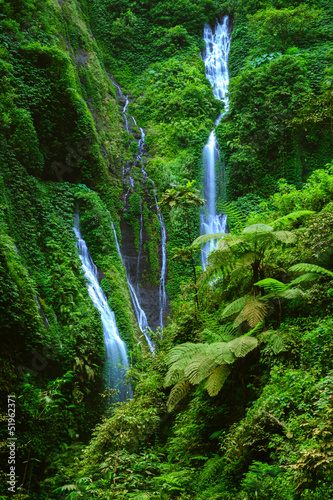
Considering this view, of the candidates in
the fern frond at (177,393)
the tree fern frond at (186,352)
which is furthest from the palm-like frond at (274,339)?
the fern frond at (177,393)

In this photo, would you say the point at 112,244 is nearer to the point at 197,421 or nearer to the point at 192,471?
the point at 197,421

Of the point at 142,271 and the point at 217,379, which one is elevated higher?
the point at 142,271

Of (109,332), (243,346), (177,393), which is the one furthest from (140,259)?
(243,346)

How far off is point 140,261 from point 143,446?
8.91m

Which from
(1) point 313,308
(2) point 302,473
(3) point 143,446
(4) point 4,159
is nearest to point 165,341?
(3) point 143,446

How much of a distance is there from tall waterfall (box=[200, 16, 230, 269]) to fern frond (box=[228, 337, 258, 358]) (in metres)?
10.2

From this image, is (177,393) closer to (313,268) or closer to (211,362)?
(211,362)

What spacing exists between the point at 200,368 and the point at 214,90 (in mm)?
19691

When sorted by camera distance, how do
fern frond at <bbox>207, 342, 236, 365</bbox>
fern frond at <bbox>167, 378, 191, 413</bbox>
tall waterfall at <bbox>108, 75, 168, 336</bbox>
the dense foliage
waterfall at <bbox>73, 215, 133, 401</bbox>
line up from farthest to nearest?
tall waterfall at <bbox>108, 75, 168, 336</bbox>, waterfall at <bbox>73, 215, 133, 401</bbox>, fern frond at <bbox>167, 378, 191, 413</bbox>, fern frond at <bbox>207, 342, 236, 365</bbox>, the dense foliage

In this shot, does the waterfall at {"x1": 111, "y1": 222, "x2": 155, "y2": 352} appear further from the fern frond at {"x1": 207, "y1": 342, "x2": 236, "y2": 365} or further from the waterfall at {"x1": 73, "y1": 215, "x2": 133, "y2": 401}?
the fern frond at {"x1": 207, "y1": 342, "x2": 236, "y2": 365}

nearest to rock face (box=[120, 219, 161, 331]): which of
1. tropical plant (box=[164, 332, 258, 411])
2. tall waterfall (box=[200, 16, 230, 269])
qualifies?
tall waterfall (box=[200, 16, 230, 269])

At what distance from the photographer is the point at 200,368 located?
4.60m

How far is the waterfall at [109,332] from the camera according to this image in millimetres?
9755

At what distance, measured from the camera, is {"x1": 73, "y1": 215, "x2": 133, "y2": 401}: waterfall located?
9.76 metres
